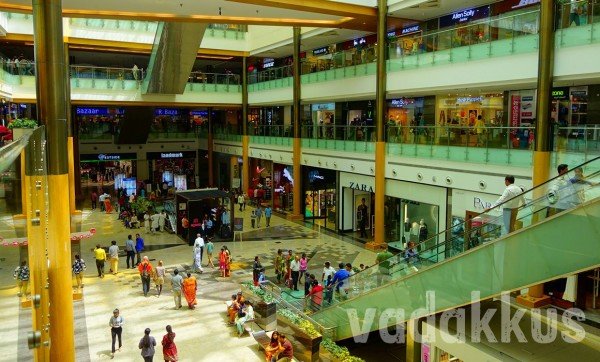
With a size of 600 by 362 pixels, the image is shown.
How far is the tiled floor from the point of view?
11.7 m

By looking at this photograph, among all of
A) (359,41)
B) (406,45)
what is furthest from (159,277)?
(359,41)

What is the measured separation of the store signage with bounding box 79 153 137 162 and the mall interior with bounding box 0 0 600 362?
0.22 meters

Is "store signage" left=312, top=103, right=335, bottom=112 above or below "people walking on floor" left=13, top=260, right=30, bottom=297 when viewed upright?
above

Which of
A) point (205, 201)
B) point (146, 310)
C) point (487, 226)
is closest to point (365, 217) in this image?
point (205, 201)

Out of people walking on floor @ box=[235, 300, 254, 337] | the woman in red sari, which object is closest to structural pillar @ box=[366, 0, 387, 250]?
people walking on floor @ box=[235, 300, 254, 337]

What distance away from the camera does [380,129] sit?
64.7ft

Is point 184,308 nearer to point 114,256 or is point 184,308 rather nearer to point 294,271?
point 294,271

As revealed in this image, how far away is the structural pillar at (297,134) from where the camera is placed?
25.8m

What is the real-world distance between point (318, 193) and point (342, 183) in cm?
339

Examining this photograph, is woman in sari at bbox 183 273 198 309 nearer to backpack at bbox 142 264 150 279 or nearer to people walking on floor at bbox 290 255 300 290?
backpack at bbox 142 264 150 279

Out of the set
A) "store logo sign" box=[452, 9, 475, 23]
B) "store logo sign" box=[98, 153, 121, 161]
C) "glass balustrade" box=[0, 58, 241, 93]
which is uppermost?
"store logo sign" box=[452, 9, 475, 23]

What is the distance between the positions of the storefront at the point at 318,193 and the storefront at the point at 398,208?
258 centimetres

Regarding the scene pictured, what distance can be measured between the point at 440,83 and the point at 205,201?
A: 11.3m

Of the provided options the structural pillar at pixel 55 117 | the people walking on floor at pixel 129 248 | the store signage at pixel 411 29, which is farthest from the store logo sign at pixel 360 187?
the structural pillar at pixel 55 117
